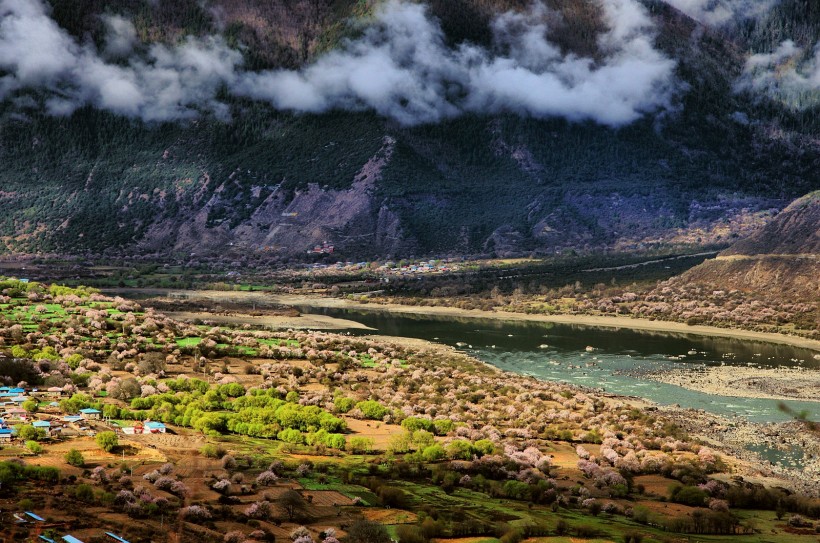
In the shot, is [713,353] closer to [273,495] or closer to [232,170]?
[273,495]

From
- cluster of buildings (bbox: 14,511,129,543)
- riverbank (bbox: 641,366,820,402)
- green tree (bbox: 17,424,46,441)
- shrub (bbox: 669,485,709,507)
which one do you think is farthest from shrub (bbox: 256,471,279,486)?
riverbank (bbox: 641,366,820,402)

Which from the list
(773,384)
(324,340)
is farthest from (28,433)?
(773,384)

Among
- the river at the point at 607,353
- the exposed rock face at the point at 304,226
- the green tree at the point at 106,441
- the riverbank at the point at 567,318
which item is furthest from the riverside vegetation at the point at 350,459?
the exposed rock face at the point at 304,226

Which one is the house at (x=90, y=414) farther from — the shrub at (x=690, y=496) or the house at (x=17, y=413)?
the shrub at (x=690, y=496)

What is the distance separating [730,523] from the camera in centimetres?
3622

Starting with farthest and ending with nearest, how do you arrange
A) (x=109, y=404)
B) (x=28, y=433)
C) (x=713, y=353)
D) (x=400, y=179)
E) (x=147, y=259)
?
(x=400, y=179) < (x=147, y=259) < (x=713, y=353) < (x=109, y=404) < (x=28, y=433)

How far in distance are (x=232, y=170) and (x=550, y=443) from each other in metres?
158

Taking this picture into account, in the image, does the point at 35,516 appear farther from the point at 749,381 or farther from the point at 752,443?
the point at 749,381

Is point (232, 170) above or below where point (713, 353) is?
above

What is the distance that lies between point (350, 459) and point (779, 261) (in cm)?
8467

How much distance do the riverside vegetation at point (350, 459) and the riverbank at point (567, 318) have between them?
3523cm

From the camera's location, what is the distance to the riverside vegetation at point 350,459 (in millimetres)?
33500

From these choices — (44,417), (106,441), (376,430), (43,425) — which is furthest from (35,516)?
(376,430)

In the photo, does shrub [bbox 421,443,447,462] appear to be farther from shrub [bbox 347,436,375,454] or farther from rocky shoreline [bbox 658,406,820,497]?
rocky shoreline [bbox 658,406,820,497]
